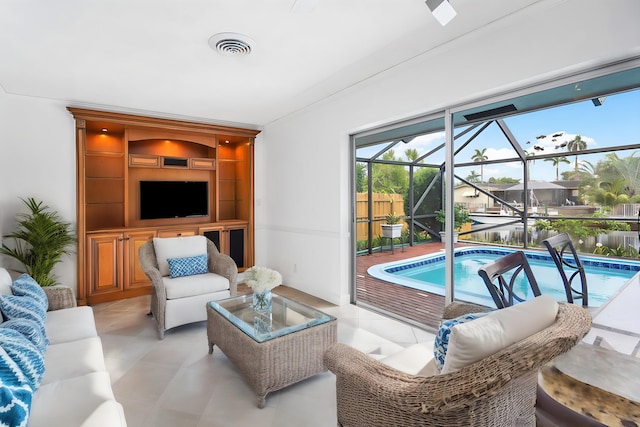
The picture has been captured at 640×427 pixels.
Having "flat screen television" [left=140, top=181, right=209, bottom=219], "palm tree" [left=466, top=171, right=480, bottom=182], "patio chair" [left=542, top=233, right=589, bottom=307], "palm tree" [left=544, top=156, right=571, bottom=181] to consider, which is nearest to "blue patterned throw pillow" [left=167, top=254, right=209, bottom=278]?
"flat screen television" [left=140, top=181, right=209, bottom=219]

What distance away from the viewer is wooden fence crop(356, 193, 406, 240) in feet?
13.5

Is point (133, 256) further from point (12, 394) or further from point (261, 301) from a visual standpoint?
point (12, 394)

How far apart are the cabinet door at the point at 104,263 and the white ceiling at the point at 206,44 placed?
170 centimetres

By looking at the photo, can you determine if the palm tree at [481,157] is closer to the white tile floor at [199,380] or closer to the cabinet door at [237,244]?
the white tile floor at [199,380]

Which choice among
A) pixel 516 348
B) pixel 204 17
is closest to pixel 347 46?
pixel 204 17

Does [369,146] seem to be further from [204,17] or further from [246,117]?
[204,17]

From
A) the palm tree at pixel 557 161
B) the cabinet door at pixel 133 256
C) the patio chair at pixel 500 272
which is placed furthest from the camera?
the cabinet door at pixel 133 256

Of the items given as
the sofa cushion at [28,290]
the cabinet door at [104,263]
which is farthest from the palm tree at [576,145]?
the cabinet door at [104,263]

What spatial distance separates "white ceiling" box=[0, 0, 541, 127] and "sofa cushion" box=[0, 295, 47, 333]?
1819 millimetres

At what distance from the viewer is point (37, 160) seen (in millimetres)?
4055

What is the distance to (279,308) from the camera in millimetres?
2783

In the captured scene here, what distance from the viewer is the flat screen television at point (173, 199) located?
4836mm

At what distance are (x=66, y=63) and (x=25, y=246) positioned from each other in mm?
2289

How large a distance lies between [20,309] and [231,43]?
2.24 m
